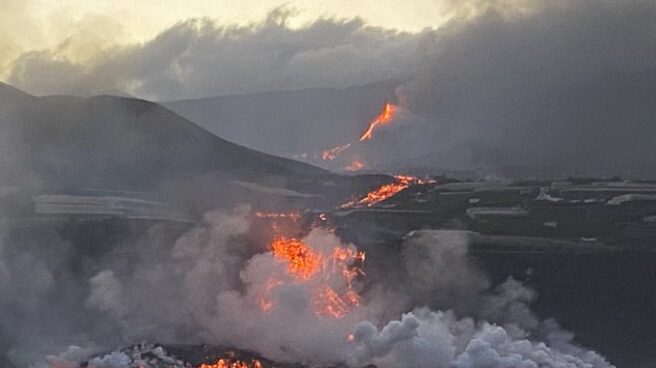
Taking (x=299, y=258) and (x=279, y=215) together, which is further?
(x=279, y=215)

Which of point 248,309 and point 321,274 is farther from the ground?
point 321,274

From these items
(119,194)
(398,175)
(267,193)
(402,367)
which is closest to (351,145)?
(398,175)

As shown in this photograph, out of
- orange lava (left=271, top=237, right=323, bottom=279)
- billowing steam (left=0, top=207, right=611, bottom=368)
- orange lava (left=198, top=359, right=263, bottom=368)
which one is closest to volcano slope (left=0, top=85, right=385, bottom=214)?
billowing steam (left=0, top=207, right=611, bottom=368)

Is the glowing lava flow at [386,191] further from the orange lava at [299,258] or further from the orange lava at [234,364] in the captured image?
the orange lava at [234,364]

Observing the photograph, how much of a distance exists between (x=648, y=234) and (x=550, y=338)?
15249 millimetres

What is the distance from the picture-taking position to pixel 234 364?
46.5m

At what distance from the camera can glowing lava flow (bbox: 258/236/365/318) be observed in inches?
2032

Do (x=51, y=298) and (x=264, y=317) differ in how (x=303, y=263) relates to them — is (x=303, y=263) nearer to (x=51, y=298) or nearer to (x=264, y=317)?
(x=264, y=317)

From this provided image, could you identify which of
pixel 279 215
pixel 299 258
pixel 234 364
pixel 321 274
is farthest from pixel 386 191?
pixel 234 364

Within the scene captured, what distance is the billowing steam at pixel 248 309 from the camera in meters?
46.2

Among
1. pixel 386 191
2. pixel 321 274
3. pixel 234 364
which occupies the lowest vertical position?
pixel 234 364

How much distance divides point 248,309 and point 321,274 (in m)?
4.51

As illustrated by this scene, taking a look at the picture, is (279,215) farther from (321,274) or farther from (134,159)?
(134,159)

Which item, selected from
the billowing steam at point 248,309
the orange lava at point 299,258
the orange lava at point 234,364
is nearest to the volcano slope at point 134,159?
the billowing steam at point 248,309
